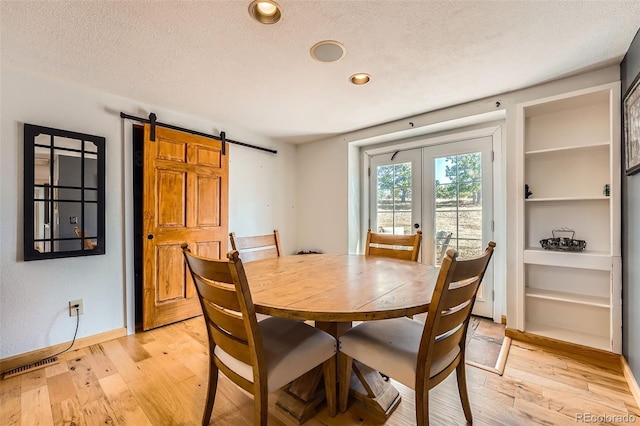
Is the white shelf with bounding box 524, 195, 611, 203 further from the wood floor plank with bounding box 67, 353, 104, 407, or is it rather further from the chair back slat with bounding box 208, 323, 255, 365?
the wood floor plank with bounding box 67, 353, 104, 407

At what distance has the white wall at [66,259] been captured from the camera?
6.23 ft

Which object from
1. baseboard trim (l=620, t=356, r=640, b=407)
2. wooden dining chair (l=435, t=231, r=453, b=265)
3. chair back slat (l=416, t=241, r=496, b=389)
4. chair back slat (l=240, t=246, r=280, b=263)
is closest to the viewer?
chair back slat (l=416, t=241, r=496, b=389)

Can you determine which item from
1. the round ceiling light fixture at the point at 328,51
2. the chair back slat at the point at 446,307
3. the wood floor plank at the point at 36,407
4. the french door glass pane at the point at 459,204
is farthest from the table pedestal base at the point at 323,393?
the french door glass pane at the point at 459,204

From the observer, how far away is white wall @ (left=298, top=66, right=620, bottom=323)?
7.37 feet

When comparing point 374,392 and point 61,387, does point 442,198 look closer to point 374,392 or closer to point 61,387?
point 374,392

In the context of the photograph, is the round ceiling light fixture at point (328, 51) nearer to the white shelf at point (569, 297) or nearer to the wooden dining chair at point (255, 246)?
the wooden dining chair at point (255, 246)

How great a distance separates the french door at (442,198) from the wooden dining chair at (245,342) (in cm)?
212

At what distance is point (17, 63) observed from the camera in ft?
6.09

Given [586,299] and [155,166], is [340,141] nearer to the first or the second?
[155,166]

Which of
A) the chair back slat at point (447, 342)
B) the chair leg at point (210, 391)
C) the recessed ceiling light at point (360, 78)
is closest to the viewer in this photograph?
the chair back slat at point (447, 342)

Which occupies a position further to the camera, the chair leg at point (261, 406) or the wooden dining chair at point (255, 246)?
the wooden dining chair at point (255, 246)

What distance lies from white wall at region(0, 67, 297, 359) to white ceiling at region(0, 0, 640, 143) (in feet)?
0.56

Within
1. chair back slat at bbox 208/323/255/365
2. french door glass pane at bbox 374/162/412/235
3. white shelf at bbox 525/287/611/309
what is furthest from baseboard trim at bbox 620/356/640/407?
chair back slat at bbox 208/323/255/365

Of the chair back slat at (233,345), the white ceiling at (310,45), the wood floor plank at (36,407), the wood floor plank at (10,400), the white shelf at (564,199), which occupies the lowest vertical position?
the wood floor plank at (36,407)
